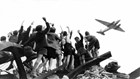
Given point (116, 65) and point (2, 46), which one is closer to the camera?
point (2, 46)

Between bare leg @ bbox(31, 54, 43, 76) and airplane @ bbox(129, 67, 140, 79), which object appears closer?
bare leg @ bbox(31, 54, 43, 76)

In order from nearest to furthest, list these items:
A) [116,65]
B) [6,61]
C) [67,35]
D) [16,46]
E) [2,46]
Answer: [2,46]
[16,46]
[6,61]
[116,65]
[67,35]

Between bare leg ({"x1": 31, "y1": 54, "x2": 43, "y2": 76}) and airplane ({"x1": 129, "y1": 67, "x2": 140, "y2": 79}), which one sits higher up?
bare leg ({"x1": 31, "y1": 54, "x2": 43, "y2": 76})

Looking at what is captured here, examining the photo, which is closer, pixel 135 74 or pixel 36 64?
pixel 36 64

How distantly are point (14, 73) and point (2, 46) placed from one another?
1.71 metres

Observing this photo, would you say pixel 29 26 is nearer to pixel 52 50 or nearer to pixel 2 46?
pixel 52 50

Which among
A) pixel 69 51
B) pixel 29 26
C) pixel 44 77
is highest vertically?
pixel 29 26

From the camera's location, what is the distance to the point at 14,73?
12.4 meters

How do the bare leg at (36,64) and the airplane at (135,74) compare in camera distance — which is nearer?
the bare leg at (36,64)

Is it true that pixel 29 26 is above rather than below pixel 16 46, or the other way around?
above

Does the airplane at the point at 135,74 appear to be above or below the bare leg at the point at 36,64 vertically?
below

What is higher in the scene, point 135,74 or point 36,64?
point 36,64

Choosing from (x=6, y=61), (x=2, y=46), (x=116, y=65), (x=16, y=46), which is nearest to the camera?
(x=2, y=46)

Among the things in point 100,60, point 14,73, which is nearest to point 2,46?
point 14,73
